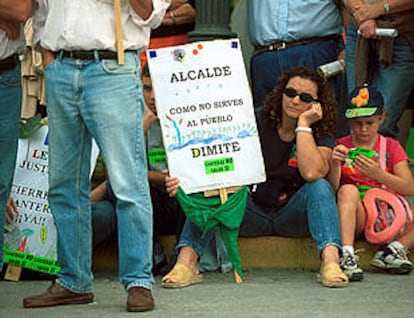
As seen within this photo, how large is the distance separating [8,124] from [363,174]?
6.98 feet

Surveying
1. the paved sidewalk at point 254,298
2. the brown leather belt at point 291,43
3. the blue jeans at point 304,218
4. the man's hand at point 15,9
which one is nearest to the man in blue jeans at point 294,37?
the brown leather belt at point 291,43

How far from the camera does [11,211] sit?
6.79 meters

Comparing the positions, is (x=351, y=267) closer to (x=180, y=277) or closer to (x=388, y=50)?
(x=180, y=277)

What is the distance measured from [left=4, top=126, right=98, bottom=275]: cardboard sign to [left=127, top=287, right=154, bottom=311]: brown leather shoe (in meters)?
1.19

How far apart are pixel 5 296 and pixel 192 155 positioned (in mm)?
1307

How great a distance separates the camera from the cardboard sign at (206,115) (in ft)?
22.0

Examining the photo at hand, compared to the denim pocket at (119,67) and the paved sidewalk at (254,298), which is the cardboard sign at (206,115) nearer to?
the paved sidewalk at (254,298)

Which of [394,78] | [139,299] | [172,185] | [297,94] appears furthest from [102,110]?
[394,78]

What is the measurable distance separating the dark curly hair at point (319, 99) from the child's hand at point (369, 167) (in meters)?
0.25

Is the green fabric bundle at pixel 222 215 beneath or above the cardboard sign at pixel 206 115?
beneath

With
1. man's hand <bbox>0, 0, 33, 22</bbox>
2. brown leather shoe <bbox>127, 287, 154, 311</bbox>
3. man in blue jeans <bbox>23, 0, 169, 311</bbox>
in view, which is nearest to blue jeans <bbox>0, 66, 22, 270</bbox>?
man in blue jeans <bbox>23, 0, 169, 311</bbox>

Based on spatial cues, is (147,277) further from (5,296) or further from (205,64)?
(205,64)

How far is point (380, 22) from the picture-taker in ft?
23.9

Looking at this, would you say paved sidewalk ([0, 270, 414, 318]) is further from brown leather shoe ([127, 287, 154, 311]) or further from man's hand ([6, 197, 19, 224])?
man's hand ([6, 197, 19, 224])
